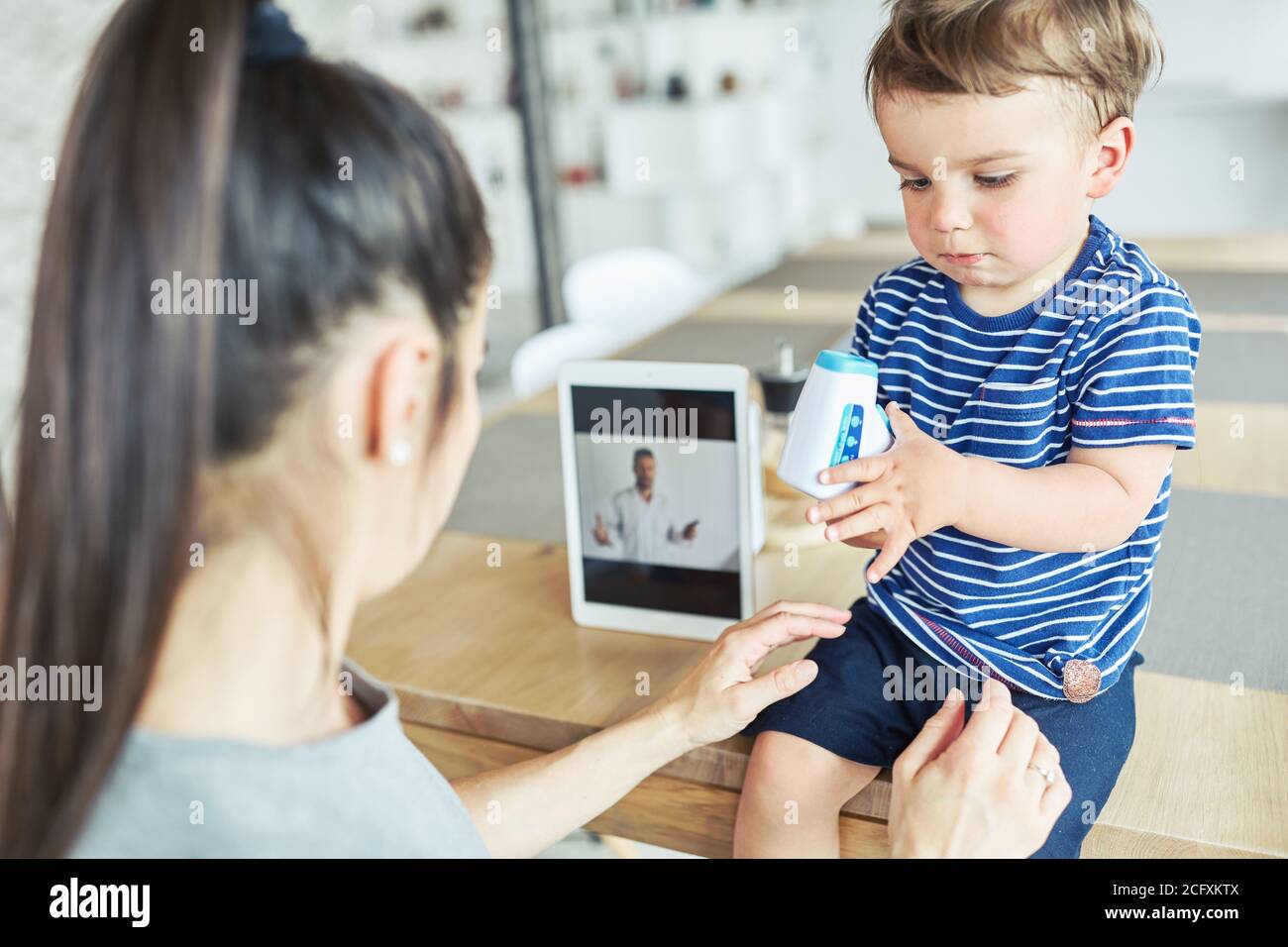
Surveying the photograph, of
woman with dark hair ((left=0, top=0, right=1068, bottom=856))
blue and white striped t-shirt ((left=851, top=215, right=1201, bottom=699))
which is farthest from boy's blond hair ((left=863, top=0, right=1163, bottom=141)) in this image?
woman with dark hair ((left=0, top=0, right=1068, bottom=856))

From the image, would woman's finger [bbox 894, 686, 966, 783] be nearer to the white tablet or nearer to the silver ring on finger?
the silver ring on finger

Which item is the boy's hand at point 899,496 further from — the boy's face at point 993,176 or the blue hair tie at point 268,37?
the blue hair tie at point 268,37

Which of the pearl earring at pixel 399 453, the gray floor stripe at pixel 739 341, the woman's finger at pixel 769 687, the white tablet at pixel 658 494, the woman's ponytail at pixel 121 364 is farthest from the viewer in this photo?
the gray floor stripe at pixel 739 341

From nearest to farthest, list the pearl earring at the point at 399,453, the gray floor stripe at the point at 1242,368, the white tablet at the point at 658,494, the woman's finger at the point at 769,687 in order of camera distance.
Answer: the pearl earring at the point at 399,453
the woman's finger at the point at 769,687
the white tablet at the point at 658,494
the gray floor stripe at the point at 1242,368

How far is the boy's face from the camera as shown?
750mm

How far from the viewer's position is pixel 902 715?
2.76 ft

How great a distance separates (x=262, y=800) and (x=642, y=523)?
0.52 metres

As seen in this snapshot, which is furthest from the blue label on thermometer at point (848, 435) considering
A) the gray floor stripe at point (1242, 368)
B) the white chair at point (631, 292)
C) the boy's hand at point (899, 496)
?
the white chair at point (631, 292)

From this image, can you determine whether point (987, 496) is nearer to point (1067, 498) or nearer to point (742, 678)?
point (1067, 498)

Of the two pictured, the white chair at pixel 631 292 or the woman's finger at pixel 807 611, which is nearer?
the woman's finger at pixel 807 611

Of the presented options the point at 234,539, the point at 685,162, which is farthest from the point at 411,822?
the point at 685,162

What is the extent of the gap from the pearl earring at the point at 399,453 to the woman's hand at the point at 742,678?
35cm

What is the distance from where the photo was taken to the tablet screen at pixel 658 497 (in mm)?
989
